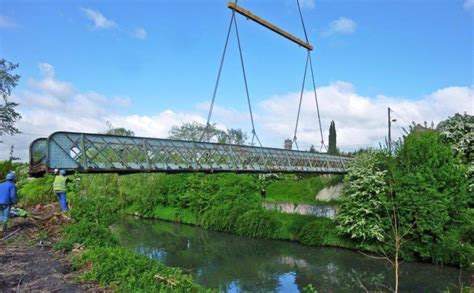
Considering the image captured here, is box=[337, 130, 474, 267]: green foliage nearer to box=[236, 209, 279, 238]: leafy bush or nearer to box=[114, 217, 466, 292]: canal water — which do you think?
box=[114, 217, 466, 292]: canal water

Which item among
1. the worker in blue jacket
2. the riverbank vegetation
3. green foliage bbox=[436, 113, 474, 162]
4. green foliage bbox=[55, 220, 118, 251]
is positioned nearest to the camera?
green foliage bbox=[55, 220, 118, 251]

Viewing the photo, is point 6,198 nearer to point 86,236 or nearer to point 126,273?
point 86,236

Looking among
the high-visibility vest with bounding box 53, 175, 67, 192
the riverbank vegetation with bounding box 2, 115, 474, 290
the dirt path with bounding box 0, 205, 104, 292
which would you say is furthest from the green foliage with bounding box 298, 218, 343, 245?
the dirt path with bounding box 0, 205, 104, 292

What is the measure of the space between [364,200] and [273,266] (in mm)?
6251

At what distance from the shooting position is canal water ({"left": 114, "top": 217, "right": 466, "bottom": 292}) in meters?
15.6

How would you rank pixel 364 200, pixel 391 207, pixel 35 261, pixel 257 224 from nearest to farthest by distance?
pixel 35 261 < pixel 391 207 < pixel 364 200 < pixel 257 224

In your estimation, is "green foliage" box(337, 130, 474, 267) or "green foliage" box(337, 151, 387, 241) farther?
"green foliage" box(337, 151, 387, 241)

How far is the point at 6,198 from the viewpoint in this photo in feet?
32.3

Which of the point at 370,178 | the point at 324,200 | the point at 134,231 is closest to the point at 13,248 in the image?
the point at 370,178

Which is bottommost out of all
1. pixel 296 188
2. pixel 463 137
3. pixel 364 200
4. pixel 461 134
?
pixel 364 200

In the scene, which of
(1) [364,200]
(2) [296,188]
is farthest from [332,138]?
(1) [364,200]

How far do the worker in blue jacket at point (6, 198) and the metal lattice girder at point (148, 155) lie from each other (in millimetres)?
2102

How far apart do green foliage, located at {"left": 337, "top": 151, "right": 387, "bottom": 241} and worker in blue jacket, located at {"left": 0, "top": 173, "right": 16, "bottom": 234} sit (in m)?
16.3

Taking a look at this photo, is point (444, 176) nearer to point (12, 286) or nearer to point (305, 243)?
point (305, 243)
